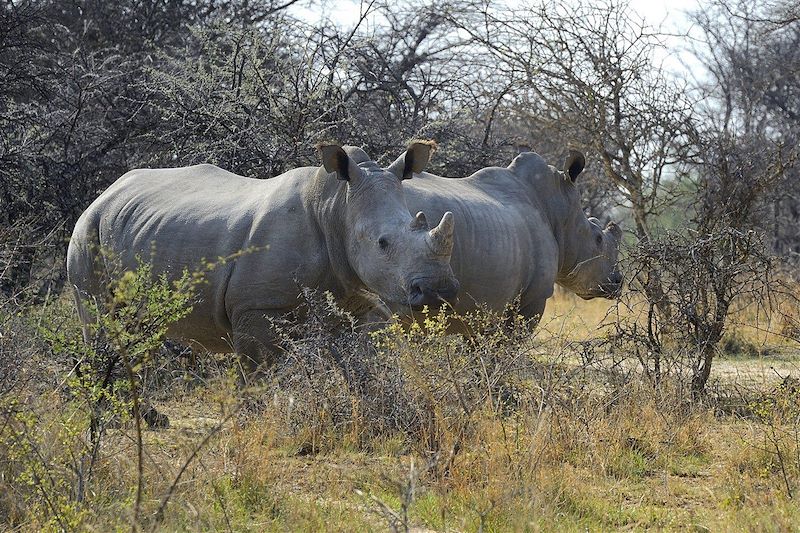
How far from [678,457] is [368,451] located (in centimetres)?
148

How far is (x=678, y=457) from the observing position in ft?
19.2

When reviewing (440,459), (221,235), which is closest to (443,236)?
(221,235)

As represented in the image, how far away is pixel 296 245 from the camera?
6715 millimetres

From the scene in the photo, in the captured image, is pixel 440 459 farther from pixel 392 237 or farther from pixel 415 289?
pixel 392 237

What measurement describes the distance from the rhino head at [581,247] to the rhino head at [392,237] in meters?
2.32

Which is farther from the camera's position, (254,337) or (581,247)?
(581,247)

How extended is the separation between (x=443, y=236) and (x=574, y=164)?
10.1 ft

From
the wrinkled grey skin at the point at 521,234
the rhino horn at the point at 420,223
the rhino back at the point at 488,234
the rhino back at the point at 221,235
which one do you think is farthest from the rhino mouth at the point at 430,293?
the rhino back at the point at 488,234

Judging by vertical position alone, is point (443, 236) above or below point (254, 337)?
above

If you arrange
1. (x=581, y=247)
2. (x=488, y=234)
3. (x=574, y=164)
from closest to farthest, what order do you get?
(x=488, y=234)
(x=574, y=164)
(x=581, y=247)

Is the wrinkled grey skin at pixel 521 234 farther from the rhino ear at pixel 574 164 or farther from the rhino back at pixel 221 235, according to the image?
the rhino back at pixel 221 235

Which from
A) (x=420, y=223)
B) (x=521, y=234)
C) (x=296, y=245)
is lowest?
(x=296, y=245)

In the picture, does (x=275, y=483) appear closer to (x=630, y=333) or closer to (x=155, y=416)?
(x=155, y=416)

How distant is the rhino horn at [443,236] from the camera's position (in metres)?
6.22
